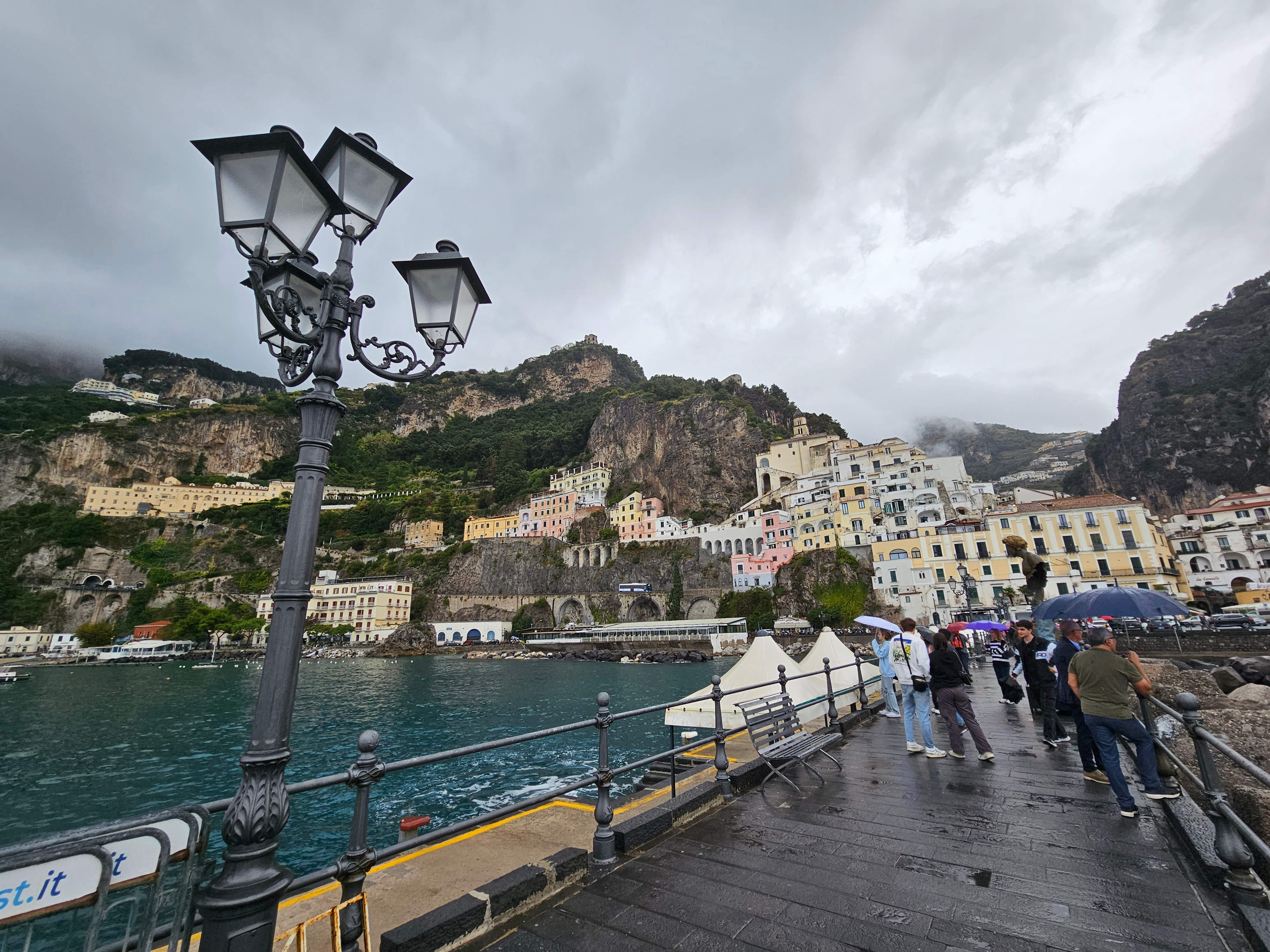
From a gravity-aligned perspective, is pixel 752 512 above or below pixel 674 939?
above

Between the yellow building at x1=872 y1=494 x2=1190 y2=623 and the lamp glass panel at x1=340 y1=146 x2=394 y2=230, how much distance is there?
127 ft

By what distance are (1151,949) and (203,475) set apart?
4941 inches

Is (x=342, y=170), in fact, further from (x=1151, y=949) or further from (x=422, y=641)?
(x=422, y=641)

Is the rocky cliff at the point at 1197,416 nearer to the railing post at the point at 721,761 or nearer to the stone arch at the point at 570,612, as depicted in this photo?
the stone arch at the point at 570,612

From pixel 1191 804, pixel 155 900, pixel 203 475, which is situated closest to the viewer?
pixel 155 900

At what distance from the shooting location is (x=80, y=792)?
44.1 ft

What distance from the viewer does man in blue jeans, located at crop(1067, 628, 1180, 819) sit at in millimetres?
4445

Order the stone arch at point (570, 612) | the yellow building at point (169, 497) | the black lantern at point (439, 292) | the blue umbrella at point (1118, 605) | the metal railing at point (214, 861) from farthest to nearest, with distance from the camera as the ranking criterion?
the yellow building at point (169, 497) → the stone arch at point (570, 612) → the blue umbrella at point (1118, 605) → the black lantern at point (439, 292) → the metal railing at point (214, 861)

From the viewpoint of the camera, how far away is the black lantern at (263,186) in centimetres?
261

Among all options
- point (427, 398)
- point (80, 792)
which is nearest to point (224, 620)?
point (80, 792)

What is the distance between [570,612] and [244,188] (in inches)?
2614

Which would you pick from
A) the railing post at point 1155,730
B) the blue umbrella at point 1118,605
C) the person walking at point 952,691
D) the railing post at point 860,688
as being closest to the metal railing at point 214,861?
the person walking at point 952,691

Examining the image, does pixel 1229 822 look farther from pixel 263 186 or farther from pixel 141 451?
pixel 141 451

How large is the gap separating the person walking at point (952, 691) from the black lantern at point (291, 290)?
743 centimetres
